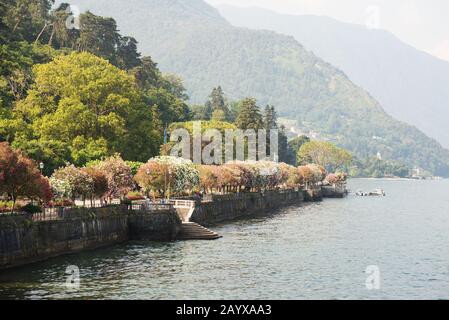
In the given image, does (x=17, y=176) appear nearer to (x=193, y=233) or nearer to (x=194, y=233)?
(x=193, y=233)

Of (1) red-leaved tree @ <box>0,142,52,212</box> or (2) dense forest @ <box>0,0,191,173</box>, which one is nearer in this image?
(1) red-leaved tree @ <box>0,142,52,212</box>

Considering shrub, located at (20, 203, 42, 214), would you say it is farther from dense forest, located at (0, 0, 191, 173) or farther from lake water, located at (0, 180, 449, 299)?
dense forest, located at (0, 0, 191, 173)

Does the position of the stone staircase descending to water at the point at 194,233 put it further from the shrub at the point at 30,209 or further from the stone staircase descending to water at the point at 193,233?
the shrub at the point at 30,209

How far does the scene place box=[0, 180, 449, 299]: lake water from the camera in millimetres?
60781

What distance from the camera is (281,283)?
66500 millimetres

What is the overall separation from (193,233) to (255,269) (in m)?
24.1

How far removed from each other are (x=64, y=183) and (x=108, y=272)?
21.8m

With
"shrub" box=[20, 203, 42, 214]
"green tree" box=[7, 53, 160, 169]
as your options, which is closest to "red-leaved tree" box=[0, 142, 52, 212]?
"shrub" box=[20, 203, 42, 214]

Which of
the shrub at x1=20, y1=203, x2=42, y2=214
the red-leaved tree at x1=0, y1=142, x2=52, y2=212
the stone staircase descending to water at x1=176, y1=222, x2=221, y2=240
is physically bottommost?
the stone staircase descending to water at x1=176, y1=222, x2=221, y2=240

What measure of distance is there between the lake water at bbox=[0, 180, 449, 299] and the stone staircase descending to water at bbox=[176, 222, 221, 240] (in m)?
2.51

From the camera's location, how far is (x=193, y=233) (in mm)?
97750

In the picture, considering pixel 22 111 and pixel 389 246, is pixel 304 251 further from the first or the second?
pixel 22 111

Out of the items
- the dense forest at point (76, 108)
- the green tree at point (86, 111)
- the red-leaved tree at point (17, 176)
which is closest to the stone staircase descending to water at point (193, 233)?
the red-leaved tree at point (17, 176)

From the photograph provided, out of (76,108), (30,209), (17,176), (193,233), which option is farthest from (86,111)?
(17,176)
